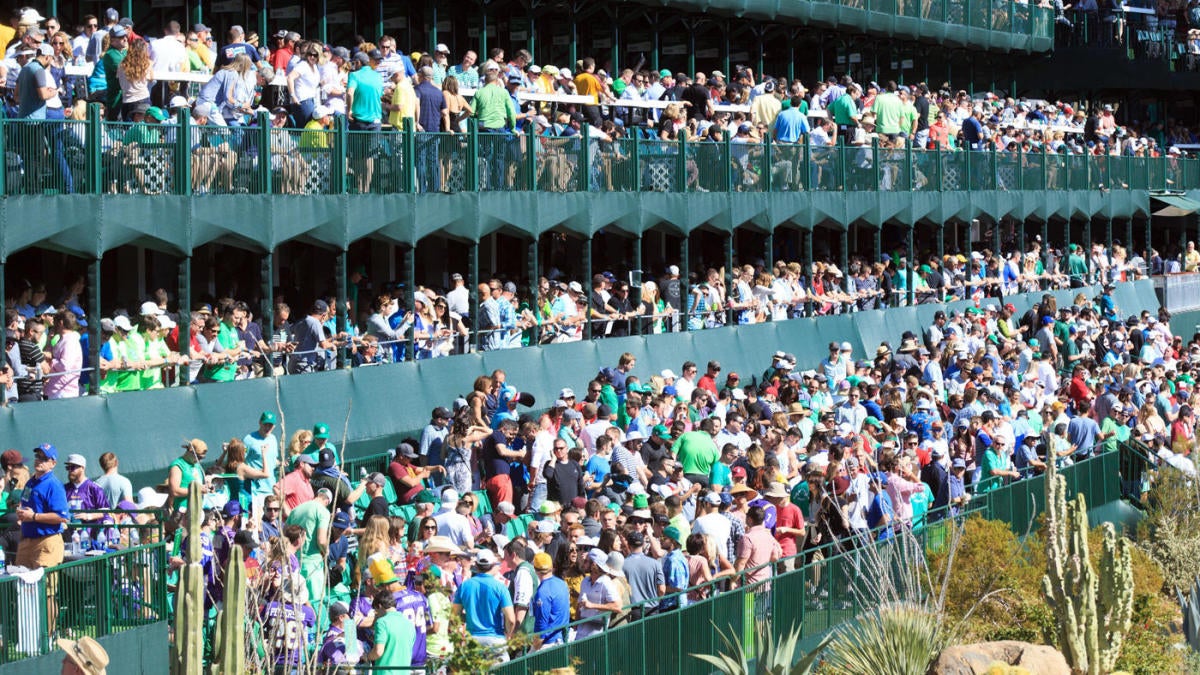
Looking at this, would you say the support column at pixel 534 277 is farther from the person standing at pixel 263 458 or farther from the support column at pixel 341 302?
the person standing at pixel 263 458

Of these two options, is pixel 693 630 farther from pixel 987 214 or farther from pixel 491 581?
pixel 987 214

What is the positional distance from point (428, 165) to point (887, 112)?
13984mm

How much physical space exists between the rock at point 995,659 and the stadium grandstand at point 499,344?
1850mm

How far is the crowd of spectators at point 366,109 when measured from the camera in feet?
71.3

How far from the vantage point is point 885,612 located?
16578 mm

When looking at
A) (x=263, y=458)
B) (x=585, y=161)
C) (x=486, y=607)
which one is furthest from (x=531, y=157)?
(x=486, y=607)

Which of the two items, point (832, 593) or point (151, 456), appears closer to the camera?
point (832, 593)

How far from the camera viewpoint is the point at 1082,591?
1639 centimetres

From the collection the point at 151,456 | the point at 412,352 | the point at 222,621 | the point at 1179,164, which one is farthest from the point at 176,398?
the point at 1179,164

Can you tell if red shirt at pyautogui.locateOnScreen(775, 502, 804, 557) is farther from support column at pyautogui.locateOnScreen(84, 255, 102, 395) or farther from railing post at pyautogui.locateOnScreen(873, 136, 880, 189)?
railing post at pyautogui.locateOnScreen(873, 136, 880, 189)

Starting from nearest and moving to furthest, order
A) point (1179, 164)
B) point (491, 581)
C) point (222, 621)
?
point (222, 621) < point (491, 581) < point (1179, 164)

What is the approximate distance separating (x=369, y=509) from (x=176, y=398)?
511 cm


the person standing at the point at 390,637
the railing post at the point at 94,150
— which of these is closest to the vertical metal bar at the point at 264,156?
the railing post at the point at 94,150

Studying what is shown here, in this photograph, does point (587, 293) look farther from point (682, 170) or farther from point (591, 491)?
point (591, 491)
